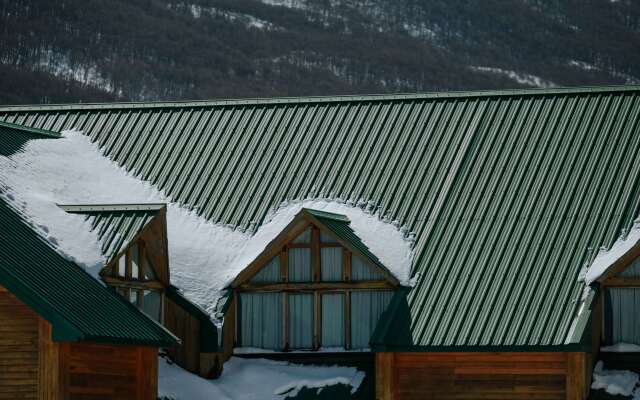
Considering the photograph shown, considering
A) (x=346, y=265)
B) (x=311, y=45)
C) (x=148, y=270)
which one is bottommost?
(x=148, y=270)

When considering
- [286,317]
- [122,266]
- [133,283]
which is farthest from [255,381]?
[122,266]

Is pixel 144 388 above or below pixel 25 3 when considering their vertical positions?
below

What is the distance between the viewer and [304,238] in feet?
121

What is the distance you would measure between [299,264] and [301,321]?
1475 millimetres

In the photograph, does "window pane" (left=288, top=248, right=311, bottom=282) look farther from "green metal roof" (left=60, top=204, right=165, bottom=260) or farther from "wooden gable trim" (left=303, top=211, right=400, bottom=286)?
"green metal roof" (left=60, top=204, right=165, bottom=260)

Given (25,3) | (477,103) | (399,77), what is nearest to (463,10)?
(399,77)

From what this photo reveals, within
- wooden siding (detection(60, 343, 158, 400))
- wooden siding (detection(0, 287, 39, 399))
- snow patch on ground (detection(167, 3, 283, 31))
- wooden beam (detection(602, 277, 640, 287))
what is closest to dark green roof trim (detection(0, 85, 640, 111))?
wooden beam (detection(602, 277, 640, 287))

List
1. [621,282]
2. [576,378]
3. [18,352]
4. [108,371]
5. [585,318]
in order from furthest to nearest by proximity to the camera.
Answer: [621,282] < [585,318] < [576,378] < [108,371] < [18,352]

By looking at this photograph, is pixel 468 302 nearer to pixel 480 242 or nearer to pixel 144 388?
pixel 480 242

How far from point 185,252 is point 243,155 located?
4401 mm

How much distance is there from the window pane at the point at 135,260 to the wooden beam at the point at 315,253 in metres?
4.52

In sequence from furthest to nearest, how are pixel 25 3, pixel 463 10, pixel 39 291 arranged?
pixel 463 10 → pixel 25 3 → pixel 39 291

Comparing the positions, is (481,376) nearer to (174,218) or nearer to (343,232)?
(343,232)

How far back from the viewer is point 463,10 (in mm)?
193250
